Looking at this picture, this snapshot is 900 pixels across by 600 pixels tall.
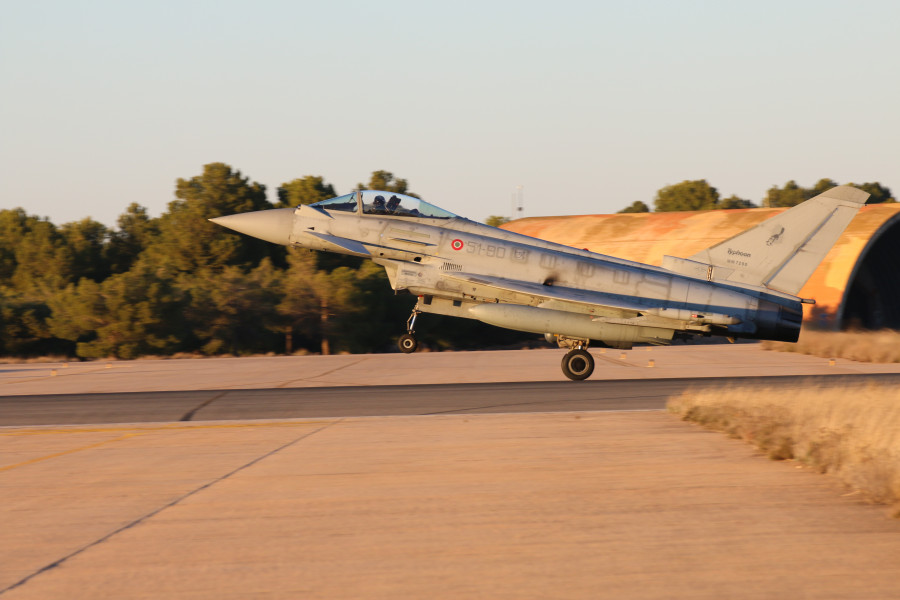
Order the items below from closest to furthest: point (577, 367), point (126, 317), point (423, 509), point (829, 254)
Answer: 1. point (423, 509)
2. point (577, 367)
3. point (829, 254)
4. point (126, 317)

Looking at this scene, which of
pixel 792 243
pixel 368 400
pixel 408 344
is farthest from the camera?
pixel 792 243

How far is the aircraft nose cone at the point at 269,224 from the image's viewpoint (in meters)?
19.9

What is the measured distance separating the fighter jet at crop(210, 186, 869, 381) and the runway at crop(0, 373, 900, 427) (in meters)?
1.32

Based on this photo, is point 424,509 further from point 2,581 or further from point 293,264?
point 293,264

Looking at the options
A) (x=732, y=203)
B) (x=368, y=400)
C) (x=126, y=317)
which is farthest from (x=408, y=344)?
(x=732, y=203)

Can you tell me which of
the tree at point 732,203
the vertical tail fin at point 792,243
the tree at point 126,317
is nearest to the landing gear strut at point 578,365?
the vertical tail fin at point 792,243

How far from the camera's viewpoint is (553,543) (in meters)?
6.87

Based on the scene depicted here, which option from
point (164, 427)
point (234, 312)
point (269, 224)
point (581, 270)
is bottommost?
→ point (164, 427)

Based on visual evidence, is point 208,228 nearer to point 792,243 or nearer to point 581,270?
point 581,270

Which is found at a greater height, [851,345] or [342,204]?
[342,204]

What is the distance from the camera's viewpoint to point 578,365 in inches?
802

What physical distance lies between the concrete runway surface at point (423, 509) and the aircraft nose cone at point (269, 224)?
5475mm

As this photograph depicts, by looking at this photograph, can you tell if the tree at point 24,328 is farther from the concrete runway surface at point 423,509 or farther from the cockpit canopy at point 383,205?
the concrete runway surface at point 423,509

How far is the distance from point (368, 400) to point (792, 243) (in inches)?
421
